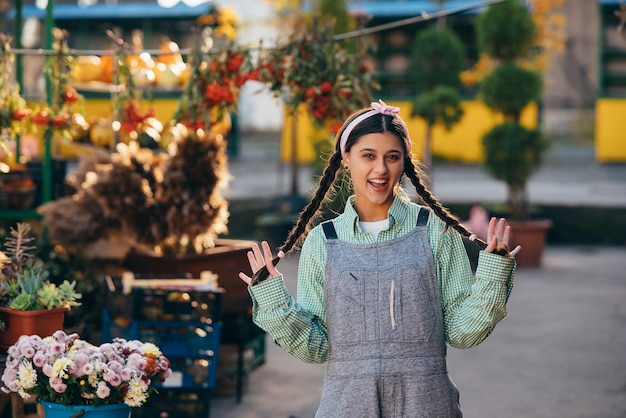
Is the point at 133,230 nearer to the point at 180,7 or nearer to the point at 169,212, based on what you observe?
the point at 169,212

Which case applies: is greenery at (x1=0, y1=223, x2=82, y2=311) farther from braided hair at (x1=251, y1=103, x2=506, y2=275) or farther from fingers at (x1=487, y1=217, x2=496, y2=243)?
fingers at (x1=487, y1=217, x2=496, y2=243)

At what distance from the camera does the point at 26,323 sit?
182 inches

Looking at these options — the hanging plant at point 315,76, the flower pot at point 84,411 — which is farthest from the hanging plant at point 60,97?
the flower pot at point 84,411

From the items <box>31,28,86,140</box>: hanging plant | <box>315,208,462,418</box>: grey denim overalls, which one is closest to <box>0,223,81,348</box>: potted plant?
<box>315,208,462,418</box>: grey denim overalls

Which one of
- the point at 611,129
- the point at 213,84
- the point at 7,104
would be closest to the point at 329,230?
the point at 213,84

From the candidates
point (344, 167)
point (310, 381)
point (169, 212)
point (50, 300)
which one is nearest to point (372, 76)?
point (169, 212)

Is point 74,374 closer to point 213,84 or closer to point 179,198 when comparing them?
point 179,198

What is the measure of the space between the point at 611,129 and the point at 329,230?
19217 millimetres

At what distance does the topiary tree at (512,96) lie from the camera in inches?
515

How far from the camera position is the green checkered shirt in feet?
10.7

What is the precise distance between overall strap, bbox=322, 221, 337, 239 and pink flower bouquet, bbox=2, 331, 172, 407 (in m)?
1.08

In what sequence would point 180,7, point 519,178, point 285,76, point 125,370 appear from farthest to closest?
point 180,7 → point 519,178 → point 285,76 → point 125,370

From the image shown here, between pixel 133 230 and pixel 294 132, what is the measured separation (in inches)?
314

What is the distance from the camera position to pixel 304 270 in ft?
11.5
